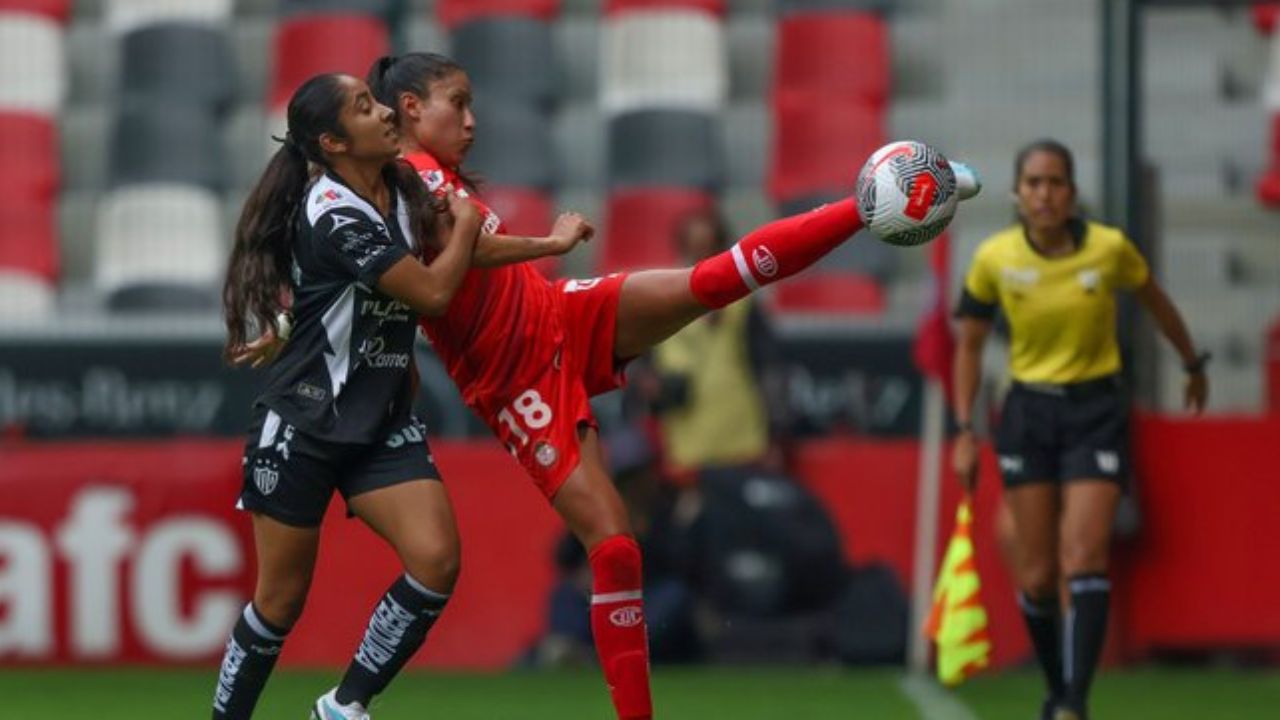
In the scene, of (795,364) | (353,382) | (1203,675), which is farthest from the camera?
(795,364)

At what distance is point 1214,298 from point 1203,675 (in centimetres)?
164

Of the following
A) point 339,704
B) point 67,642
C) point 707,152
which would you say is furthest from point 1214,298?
point 339,704

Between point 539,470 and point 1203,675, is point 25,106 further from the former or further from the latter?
point 539,470

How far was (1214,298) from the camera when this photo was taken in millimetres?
13211

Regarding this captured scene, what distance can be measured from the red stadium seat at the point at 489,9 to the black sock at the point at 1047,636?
5942 millimetres

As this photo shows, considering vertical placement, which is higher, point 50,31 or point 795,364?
point 50,31

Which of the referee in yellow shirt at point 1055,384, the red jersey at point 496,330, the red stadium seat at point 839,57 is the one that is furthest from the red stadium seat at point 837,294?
the red jersey at point 496,330

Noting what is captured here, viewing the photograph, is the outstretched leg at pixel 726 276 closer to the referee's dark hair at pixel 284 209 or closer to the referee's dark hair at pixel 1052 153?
the referee's dark hair at pixel 284 209

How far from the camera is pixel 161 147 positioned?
15523 mm

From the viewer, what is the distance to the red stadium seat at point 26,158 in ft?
51.6

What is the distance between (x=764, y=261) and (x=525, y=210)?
6778mm

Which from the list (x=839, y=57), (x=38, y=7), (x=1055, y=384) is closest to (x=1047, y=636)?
(x=1055, y=384)

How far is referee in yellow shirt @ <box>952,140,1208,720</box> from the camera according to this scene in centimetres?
1005

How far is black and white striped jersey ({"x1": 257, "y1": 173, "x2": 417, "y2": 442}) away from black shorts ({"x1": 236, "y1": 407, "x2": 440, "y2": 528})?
40mm
